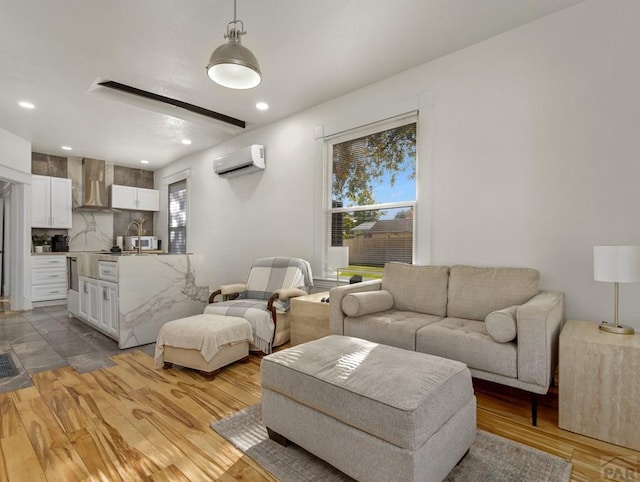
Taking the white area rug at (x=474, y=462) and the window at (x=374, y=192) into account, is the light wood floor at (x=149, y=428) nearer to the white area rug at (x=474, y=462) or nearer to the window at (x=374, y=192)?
the white area rug at (x=474, y=462)

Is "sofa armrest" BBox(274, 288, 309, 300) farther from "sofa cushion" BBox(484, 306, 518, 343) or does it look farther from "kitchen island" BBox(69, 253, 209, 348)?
"sofa cushion" BBox(484, 306, 518, 343)

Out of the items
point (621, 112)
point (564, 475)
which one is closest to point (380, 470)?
point (564, 475)

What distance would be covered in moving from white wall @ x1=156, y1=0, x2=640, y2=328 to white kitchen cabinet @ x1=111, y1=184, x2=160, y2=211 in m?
5.19

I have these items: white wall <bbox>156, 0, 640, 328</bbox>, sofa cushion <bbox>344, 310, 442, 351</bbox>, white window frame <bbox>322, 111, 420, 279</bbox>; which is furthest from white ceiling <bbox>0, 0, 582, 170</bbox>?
Answer: sofa cushion <bbox>344, 310, 442, 351</bbox>

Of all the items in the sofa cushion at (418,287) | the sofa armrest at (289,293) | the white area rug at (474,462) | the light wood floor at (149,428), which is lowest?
the light wood floor at (149,428)

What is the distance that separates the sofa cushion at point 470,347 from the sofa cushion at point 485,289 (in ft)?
0.62

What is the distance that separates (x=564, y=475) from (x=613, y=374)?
60 cm

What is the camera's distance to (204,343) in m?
2.64

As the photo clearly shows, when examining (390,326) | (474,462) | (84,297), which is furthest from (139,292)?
(474,462)

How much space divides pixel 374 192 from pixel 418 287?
122cm

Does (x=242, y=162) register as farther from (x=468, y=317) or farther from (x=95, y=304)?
(x=468, y=317)

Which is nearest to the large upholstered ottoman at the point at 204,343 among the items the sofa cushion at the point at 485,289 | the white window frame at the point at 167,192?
the sofa cushion at the point at 485,289

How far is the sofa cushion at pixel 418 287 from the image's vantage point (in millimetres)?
2765

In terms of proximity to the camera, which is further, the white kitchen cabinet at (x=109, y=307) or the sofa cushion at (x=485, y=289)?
the white kitchen cabinet at (x=109, y=307)
